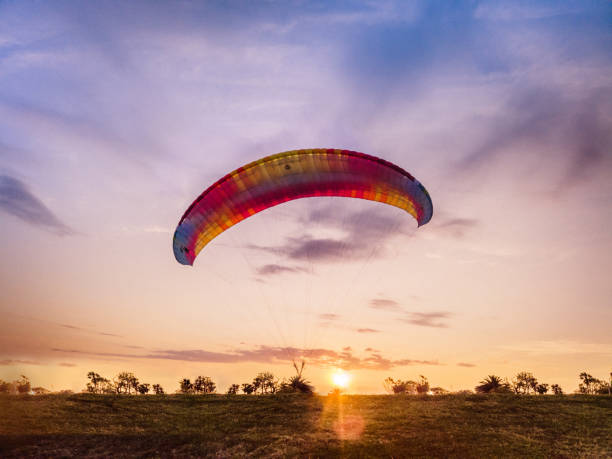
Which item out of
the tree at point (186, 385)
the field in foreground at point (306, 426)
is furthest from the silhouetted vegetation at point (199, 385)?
the field in foreground at point (306, 426)

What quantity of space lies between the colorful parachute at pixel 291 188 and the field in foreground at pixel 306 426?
10.1 meters

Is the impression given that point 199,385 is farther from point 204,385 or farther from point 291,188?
point 291,188

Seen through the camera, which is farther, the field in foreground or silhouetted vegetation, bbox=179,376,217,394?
silhouetted vegetation, bbox=179,376,217,394

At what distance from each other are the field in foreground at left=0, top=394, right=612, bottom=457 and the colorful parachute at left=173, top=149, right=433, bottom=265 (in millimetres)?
10100

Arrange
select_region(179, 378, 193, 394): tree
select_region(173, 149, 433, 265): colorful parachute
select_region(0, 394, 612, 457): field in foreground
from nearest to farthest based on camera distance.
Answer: select_region(0, 394, 612, 457): field in foreground, select_region(173, 149, 433, 265): colorful parachute, select_region(179, 378, 193, 394): tree

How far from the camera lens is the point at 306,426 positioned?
23.1m

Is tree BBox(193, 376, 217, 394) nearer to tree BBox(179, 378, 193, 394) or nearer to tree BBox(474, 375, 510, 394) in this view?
tree BBox(179, 378, 193, 394)

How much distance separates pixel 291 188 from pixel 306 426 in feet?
45.5

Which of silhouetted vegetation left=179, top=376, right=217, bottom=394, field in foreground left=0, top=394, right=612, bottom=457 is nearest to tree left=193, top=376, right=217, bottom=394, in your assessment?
silhouetted vegetation left=179, top=376, right=217, bottom=394

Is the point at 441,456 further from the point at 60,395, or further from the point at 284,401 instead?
the point at 60,395

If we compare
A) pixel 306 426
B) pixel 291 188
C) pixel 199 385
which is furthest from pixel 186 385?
Answer: pixel 291 188

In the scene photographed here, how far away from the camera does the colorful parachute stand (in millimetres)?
19719

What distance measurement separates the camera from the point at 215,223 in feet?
71.0

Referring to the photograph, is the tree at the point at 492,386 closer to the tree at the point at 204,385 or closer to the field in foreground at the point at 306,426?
the field in foreground at the point at 306,426
